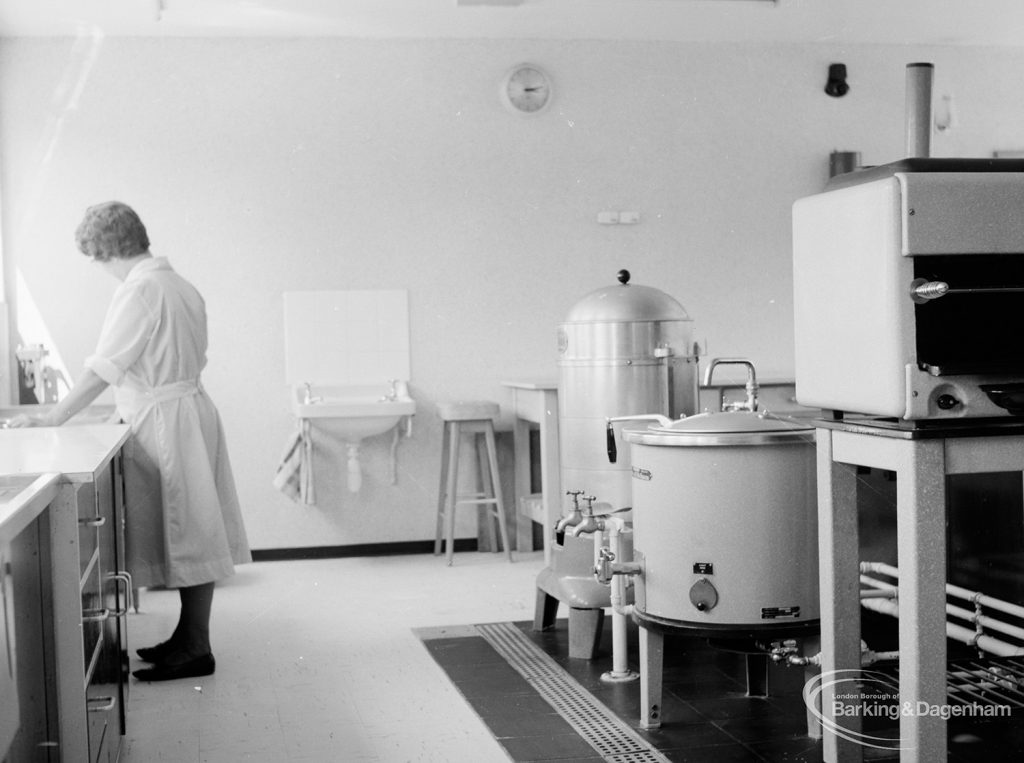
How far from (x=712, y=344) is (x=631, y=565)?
11.6 ft

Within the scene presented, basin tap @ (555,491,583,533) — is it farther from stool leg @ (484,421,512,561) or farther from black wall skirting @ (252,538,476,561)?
black wall skirting @ (252,538,476,561)

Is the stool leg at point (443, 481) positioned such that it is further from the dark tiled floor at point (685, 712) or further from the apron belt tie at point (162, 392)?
the apron belt tie at point (162, 392)

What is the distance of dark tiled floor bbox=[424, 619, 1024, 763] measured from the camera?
9.70ft

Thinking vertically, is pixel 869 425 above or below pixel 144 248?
below

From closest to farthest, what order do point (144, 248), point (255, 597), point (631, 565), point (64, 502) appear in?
point (64, 502) → point (631, 565) → point (144, 248) → point (255, 597)

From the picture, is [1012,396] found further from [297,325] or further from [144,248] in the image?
[297,325]

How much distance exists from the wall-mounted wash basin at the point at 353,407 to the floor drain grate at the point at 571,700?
5.32ft

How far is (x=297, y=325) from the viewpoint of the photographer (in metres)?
6.11

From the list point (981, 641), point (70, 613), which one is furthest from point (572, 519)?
point (70, 613)

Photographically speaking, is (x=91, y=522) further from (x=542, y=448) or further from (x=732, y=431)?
(x=542, y=448)

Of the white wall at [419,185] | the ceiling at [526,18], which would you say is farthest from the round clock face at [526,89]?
the ceiling at [526,18]

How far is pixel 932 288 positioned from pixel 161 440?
243 centimetres

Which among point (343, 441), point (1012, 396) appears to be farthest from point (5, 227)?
point (1012, 396)

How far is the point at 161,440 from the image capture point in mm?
3777
